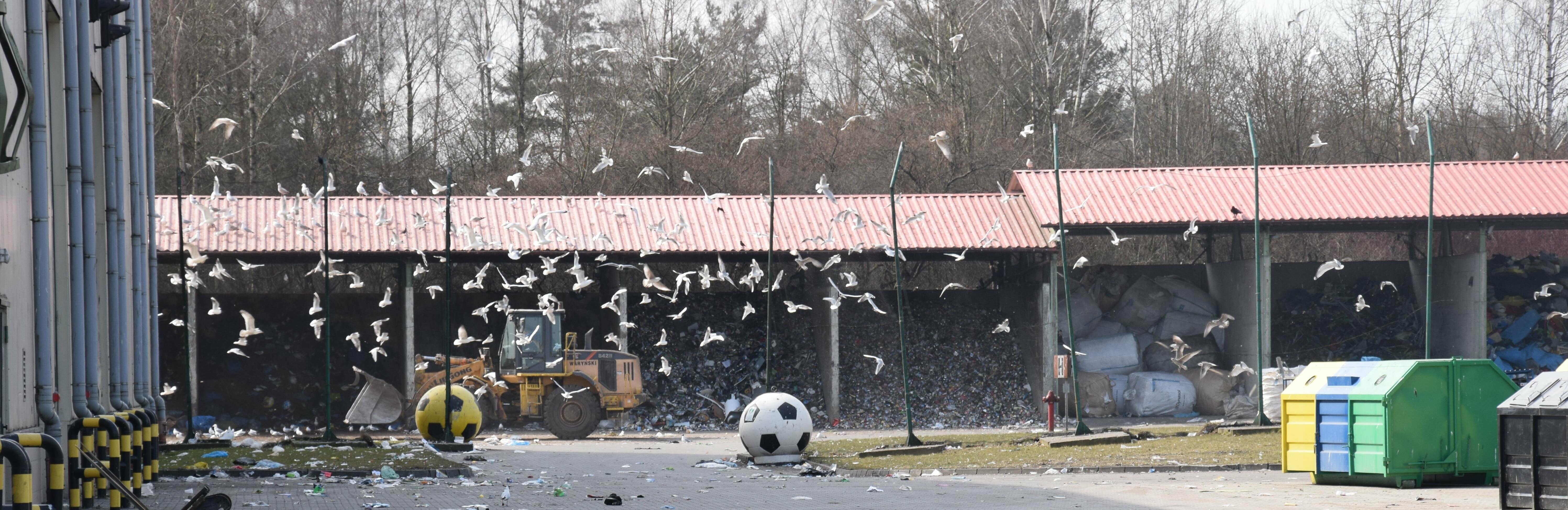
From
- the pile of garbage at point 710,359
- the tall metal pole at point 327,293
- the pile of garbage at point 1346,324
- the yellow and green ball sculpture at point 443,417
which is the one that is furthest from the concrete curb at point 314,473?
the pile of garbage at point 1346,324

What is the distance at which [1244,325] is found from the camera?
29.7 metres

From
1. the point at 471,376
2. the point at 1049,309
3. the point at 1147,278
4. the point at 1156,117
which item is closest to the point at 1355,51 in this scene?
the point at 1156,117

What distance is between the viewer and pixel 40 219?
437 inches

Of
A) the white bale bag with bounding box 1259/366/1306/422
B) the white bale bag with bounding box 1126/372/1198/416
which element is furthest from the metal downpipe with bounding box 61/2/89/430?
the white bale bag with bounding box 1126/372/1198/416

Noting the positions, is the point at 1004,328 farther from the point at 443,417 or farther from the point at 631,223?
the point at 443,417

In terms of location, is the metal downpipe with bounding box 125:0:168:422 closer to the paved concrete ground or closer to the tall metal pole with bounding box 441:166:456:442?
the tall metal pole with bounding box 441:166:456:442

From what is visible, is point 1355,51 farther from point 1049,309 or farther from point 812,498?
point 812,498

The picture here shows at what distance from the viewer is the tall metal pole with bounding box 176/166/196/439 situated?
20.7 m

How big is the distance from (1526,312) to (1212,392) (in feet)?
23.9

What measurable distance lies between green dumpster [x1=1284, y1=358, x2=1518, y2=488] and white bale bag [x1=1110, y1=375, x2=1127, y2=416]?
54.6ft

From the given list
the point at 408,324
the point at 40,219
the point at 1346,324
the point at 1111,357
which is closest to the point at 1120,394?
the point at 1111,357

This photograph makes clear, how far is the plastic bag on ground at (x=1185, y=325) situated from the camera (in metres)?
31.6

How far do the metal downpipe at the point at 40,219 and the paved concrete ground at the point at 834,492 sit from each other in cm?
123

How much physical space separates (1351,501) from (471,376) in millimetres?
17028
